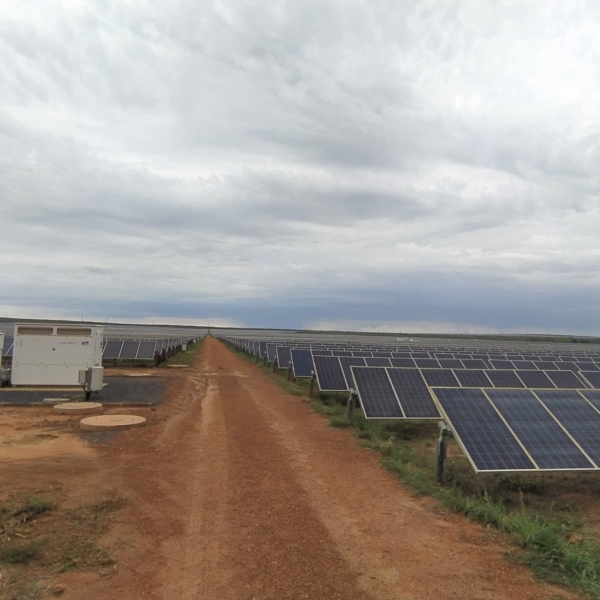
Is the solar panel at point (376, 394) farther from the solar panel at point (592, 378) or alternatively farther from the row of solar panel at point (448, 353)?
the row of solar panel at point (448, 353)

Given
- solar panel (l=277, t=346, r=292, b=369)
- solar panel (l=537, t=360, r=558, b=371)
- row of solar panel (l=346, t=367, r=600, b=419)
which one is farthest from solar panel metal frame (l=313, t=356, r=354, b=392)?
solar panel (l=537, t=360, r=558, b=371)

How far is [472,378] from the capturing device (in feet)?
55.7

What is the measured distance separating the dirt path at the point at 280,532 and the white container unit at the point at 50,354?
8876 millimetres

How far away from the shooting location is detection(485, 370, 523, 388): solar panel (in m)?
16.9

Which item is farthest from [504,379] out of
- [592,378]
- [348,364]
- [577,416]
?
[577,416]

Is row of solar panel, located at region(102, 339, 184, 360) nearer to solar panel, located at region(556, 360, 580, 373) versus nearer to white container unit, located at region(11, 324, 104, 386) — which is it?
white container unit, located at region(11, 324, 104, 386)

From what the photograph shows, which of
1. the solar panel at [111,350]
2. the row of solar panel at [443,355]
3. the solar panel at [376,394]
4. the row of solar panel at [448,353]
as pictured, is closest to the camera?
the solar panel at [376,394]

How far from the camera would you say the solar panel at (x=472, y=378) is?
16.5 meters

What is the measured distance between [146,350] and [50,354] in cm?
1537

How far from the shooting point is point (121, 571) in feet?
19.0

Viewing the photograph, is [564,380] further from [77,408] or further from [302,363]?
[77,408]

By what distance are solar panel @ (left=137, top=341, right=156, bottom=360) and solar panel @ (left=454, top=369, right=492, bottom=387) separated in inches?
910

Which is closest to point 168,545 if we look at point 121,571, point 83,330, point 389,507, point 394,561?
point 121,571

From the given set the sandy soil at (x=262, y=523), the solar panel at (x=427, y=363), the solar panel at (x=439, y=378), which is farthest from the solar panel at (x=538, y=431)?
the solar panel at (x=427, y=363)
